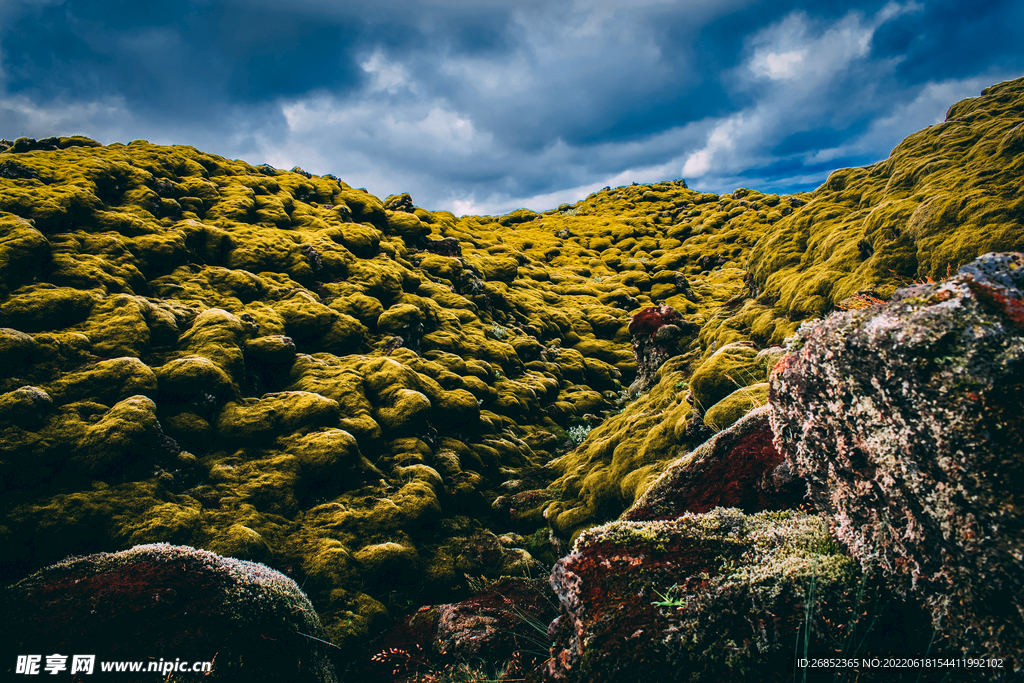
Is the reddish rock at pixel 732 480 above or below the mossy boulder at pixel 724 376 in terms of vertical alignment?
below

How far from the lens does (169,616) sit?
5312mm

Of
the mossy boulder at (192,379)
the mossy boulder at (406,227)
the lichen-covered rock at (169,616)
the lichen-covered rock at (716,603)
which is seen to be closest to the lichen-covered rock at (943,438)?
the lichen-covered rock at (716,603)

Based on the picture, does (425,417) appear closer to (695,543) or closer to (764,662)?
(695,543)

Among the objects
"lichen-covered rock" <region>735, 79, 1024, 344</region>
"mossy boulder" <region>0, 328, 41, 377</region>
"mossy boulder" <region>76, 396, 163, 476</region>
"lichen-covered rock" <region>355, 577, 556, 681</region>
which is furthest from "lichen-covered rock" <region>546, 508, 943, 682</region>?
"mossy boulder" <region>0, 328, 41, 377</region>

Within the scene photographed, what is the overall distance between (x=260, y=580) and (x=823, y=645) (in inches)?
260

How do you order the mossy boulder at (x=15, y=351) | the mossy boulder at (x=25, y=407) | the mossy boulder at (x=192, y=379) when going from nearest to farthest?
the mossy boulder at (x=25, y=407) → the mossy boulder at (x=15, y=351) → the mossy boulder at (x=192, y=379)

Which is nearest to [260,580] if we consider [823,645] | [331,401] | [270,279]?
[331,401]

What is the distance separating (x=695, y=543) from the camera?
473 centimetres

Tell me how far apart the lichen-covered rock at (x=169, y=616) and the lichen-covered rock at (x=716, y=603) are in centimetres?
362

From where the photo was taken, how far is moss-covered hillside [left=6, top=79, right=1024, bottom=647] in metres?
7.66

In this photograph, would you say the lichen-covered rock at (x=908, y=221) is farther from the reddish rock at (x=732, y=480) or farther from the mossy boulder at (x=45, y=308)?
the mossy boulder at (x=45, y=308)

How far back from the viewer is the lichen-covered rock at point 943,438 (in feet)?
9.11

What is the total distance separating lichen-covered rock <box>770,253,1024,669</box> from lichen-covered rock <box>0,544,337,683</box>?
6757 millimetres

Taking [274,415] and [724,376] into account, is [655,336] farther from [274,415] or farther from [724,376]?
[274,415]
